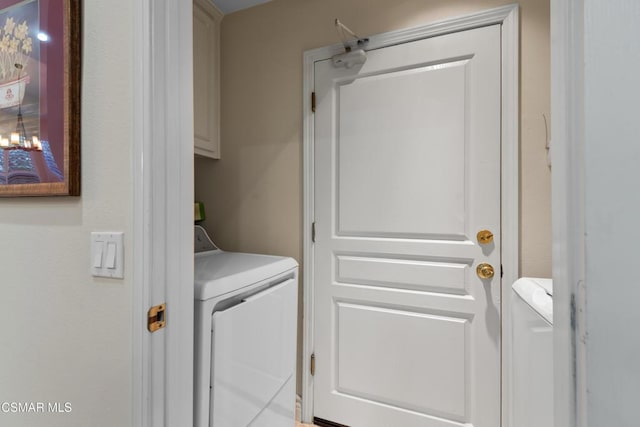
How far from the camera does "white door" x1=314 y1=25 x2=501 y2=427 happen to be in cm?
146

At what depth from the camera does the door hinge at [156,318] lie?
2.29 ft

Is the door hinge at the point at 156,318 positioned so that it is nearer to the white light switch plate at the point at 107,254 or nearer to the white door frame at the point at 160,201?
the white door frame at the point at 160,201

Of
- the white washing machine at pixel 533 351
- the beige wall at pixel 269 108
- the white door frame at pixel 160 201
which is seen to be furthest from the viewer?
the beige wall at pixel 269 108

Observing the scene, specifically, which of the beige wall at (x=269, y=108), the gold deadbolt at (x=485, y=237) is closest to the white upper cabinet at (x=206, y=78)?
the beige wall at (x=269, y=108)

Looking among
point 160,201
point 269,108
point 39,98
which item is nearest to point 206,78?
point 269,108

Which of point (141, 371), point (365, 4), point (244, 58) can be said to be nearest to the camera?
point (141, 371)

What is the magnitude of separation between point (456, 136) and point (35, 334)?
175 centimetres

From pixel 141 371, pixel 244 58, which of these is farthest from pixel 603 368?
pixel 244 58

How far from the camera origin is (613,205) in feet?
0.98

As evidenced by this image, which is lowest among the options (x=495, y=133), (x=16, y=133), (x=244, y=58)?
(x=16, y=133)

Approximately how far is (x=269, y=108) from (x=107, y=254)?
1426mm

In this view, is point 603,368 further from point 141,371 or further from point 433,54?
point 433,54

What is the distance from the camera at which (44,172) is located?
0.81m

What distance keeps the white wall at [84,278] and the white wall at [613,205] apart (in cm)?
82
